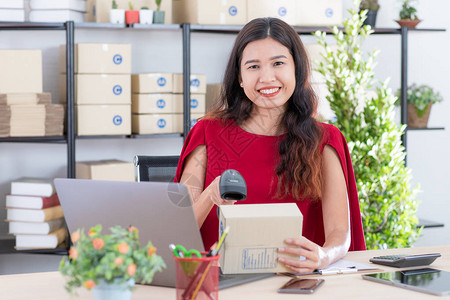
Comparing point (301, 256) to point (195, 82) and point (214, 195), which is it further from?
point (195, 82)

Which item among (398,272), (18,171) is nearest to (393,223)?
(398,272)

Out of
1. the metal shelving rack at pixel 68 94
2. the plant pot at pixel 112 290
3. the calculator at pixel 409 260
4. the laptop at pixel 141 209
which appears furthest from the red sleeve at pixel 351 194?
the metal shelving rack at pixel 68 94

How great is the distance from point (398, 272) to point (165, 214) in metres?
0.60

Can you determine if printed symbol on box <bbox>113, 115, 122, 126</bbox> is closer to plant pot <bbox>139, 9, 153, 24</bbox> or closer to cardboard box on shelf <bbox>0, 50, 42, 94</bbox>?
cardboard box on shelf <bbox>0, 50, 42, 94</bbox>

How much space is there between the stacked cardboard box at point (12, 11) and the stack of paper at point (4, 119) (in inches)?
17.7

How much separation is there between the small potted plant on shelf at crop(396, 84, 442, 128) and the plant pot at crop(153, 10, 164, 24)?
149 centimetres

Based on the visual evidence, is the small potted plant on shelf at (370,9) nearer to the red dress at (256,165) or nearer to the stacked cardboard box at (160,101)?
the stacked cardboard box at (160,101)

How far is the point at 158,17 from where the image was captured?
3363mm

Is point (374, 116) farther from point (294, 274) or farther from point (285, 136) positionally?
point (294, 274)

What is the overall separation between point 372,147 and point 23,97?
5.73 feet

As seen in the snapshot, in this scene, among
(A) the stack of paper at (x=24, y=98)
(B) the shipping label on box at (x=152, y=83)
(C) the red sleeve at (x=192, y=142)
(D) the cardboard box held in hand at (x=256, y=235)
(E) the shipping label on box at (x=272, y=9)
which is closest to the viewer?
(D) the cardboard box held in hand at (x=256, y=235)

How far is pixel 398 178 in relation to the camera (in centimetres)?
321

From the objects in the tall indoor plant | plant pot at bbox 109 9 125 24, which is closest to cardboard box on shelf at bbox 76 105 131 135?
plant pot at bbox 109 9 125 24

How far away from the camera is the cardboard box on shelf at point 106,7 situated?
10.9 feet
